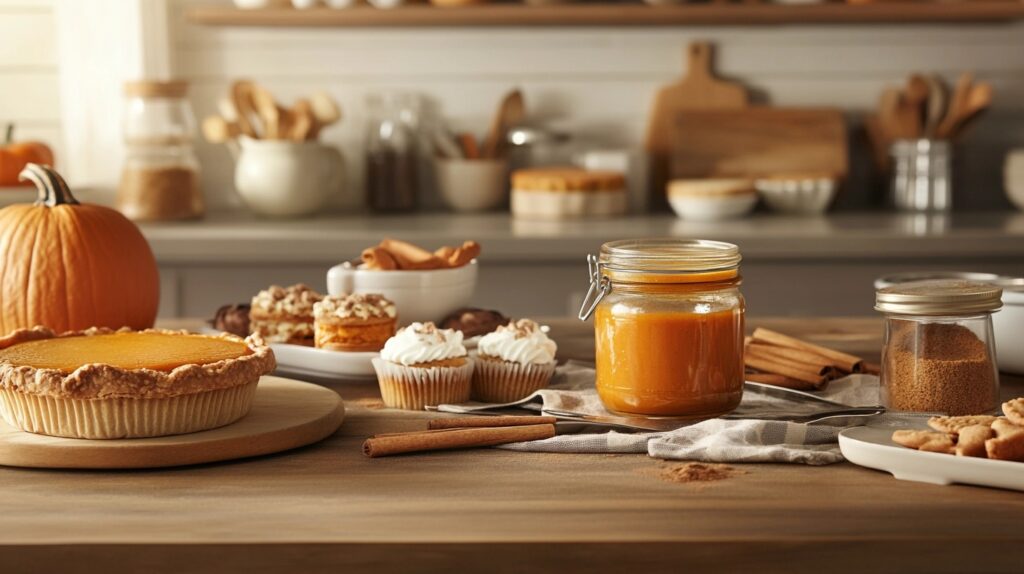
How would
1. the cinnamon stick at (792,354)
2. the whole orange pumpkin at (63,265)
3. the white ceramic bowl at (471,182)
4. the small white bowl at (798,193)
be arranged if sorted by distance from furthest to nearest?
the white ceramic bowl at (471,182) < the small white bowl at (798,193) < the whole orange pumpkin at (63,265) < the cinnamon stick at (792,354)

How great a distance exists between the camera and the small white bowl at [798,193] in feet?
10.5

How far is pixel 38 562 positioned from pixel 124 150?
269 centimetres

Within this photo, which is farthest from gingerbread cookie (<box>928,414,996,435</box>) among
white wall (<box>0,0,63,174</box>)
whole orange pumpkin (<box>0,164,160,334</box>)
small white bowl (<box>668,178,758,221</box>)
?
white wall (<box>0,0,63,174</box>)

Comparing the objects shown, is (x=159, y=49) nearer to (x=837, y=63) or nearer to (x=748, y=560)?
(x=837, y=63)

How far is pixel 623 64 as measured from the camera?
347cm

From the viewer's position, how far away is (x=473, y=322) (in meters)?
1.52

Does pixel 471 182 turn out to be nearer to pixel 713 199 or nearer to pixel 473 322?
pixel 713 199

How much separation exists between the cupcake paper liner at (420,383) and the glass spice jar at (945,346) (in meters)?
0.43

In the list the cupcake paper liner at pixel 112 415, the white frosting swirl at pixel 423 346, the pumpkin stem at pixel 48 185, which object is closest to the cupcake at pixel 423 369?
the white frosting swirl at pixel 423 346

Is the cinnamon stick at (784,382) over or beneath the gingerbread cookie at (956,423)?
beneath

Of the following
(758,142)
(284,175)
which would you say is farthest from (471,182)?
(758,142)

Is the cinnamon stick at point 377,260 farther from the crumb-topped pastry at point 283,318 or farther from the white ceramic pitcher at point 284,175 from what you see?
the white ceramic pitcher at point 284,175

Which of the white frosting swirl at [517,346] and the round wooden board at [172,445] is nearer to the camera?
the round wooden board at [172,445]

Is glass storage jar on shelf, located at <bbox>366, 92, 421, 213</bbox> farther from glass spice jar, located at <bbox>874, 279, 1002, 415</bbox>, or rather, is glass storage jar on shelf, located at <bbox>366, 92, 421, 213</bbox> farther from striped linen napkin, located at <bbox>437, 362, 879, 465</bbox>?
glass spice jar, located at <bbox>874, 279, 1002, 415</bbox>
